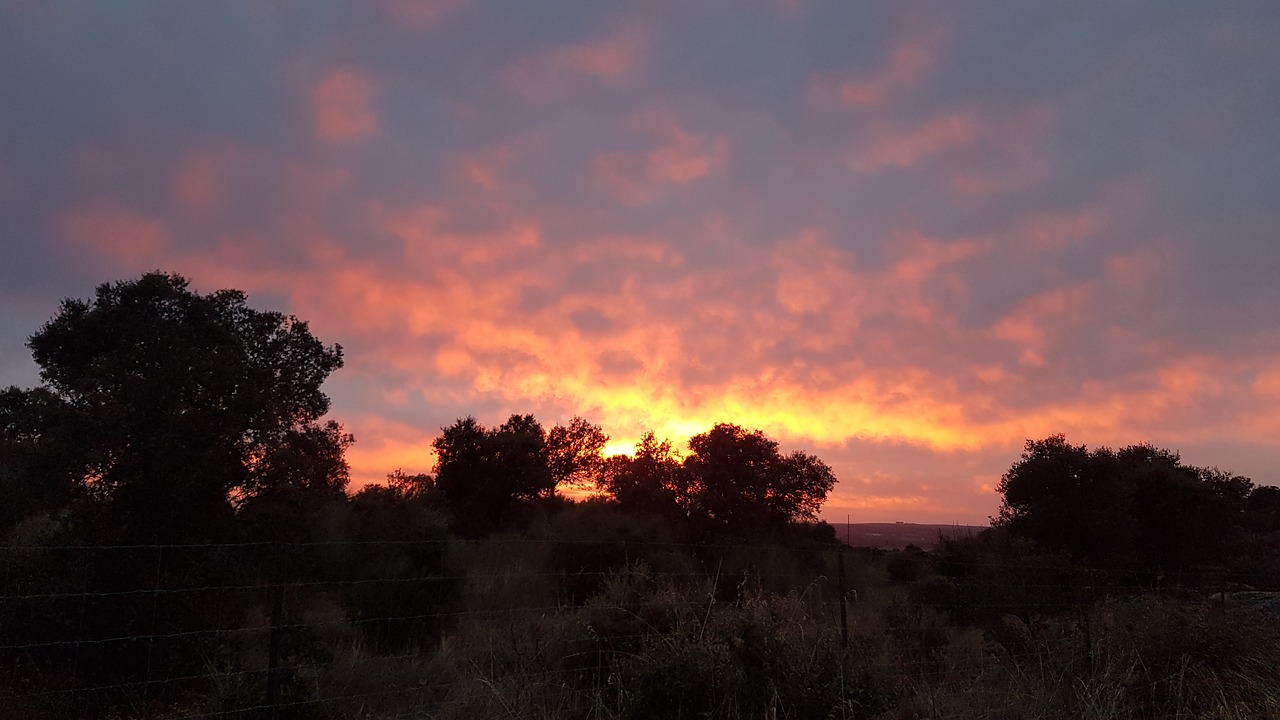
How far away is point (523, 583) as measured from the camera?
16469mm

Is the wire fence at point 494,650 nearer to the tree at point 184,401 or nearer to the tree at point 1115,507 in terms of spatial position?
the tree at point 184,401

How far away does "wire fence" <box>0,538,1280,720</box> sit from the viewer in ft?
22.7

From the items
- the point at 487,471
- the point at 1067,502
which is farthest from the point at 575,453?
the point at 1067,502

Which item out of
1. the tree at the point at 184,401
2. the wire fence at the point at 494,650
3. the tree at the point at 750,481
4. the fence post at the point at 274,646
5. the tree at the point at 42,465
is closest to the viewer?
the fence post at the point at 274,646

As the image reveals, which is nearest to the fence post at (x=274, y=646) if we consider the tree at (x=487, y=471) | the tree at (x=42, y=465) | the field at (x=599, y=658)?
the field at (x=599, y=658)

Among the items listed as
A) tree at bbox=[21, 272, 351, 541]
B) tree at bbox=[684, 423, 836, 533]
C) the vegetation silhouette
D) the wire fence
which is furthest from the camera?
tree at bbox=[684, 423, 836, 533]

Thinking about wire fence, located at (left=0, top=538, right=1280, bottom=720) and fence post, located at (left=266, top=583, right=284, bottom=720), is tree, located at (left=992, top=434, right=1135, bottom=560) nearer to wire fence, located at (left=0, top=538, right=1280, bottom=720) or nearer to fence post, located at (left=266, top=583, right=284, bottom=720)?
wire fence, located at (left=0, top=538, right=1280, bottom=720)

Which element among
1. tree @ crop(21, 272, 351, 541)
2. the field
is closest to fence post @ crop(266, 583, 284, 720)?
the field

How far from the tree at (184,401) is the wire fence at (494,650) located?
4.34 feet

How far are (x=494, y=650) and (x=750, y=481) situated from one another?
73.0 ft

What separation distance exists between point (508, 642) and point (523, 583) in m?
7.50

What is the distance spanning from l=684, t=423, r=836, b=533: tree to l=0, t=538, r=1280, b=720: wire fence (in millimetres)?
14888

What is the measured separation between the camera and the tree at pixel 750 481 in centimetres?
2941

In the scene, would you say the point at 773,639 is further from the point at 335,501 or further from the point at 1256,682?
the point at 335,501
